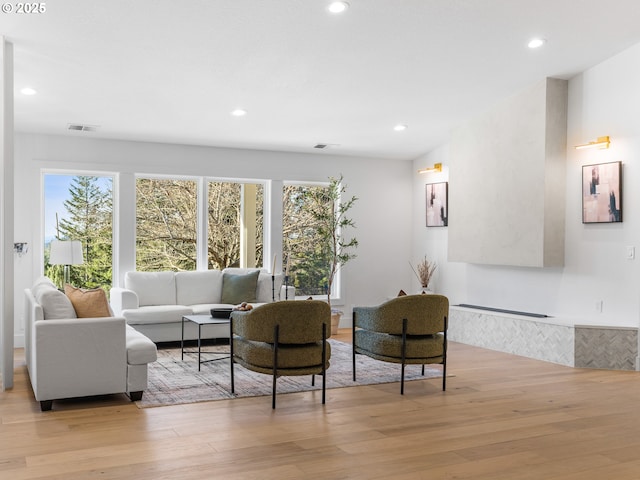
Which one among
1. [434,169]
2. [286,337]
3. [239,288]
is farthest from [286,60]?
[434,169]

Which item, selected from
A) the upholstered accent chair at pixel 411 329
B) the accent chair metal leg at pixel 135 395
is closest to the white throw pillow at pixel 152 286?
the accent chair metal leg at pixel 135 395

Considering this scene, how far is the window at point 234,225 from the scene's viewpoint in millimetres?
8719

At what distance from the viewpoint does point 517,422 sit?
4.34 metres

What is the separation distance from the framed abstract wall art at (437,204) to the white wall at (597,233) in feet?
4.72

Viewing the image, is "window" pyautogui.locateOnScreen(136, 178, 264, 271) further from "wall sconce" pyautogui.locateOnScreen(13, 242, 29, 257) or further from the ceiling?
"wall sconce" pyautogui.locateOnScreen(13, 242, 29, 257)

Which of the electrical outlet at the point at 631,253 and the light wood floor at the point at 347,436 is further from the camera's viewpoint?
the electrical outlet at the point at 631,253

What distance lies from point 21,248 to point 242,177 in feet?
9.69

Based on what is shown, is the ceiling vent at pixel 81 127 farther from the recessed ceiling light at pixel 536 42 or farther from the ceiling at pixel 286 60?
the recessed ceiling light at pixel 536 42

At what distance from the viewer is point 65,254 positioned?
22.8 ft

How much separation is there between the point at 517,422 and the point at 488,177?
13.1ft

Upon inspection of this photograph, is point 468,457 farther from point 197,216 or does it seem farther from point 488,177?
point 197,216

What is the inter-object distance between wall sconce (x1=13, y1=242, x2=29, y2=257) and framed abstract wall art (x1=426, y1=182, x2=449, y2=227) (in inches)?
213

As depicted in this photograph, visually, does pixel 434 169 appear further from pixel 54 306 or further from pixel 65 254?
pixel 54 306

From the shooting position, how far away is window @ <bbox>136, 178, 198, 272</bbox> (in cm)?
826
